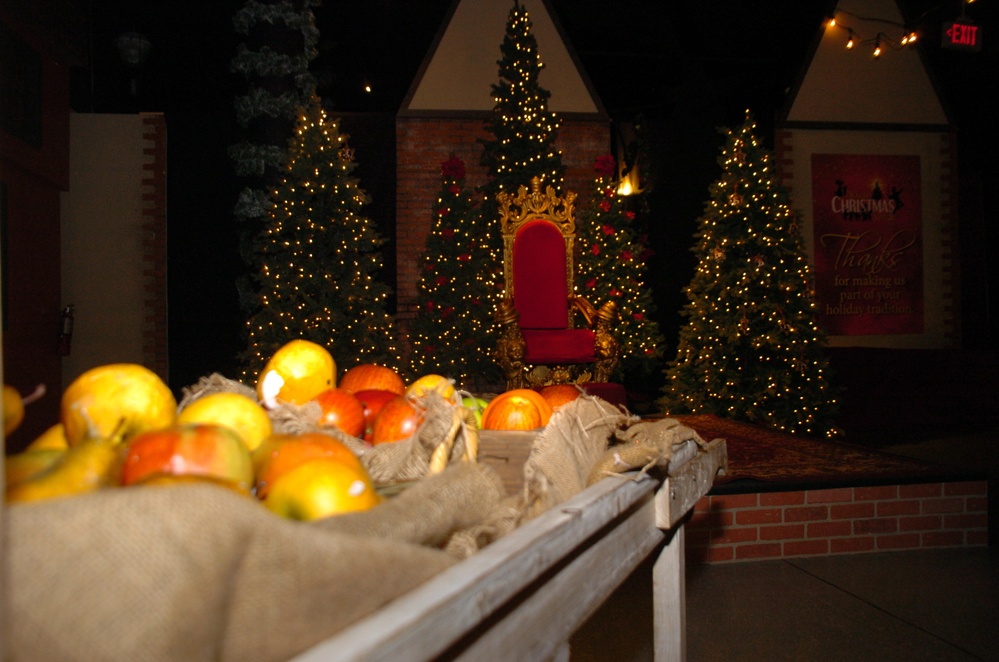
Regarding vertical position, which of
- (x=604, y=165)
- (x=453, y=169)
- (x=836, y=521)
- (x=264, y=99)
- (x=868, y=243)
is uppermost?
(x=264, y=99)

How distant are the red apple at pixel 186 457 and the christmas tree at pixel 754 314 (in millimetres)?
4965

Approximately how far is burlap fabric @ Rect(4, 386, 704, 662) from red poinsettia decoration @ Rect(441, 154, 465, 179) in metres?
6.58

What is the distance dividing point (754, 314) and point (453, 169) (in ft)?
10.7

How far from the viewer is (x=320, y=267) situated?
18.6 ft

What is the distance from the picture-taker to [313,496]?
0.60 meters

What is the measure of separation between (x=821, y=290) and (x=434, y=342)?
171 inches

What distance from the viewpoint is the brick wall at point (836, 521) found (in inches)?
109

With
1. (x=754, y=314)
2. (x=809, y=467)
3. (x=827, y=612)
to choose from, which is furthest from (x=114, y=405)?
(x=754, y=314)

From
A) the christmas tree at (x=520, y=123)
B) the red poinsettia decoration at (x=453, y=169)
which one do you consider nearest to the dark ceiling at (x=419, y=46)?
the christmas tree at (x=520, y=123)

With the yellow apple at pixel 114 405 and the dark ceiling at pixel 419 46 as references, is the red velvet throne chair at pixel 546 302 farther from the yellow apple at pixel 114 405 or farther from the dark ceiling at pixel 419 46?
the yellow apple at pixel 114 405

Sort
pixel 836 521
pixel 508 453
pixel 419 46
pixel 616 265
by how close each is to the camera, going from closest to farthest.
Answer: pixel 508 453
pixel 836 521
pixel 616 265
pixel 419 46

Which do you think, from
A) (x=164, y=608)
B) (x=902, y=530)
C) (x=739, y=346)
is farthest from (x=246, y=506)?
(x=739, y=346)

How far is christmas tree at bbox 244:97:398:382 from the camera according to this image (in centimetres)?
557

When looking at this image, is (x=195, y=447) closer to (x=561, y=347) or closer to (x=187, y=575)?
(x=187, y=575)
